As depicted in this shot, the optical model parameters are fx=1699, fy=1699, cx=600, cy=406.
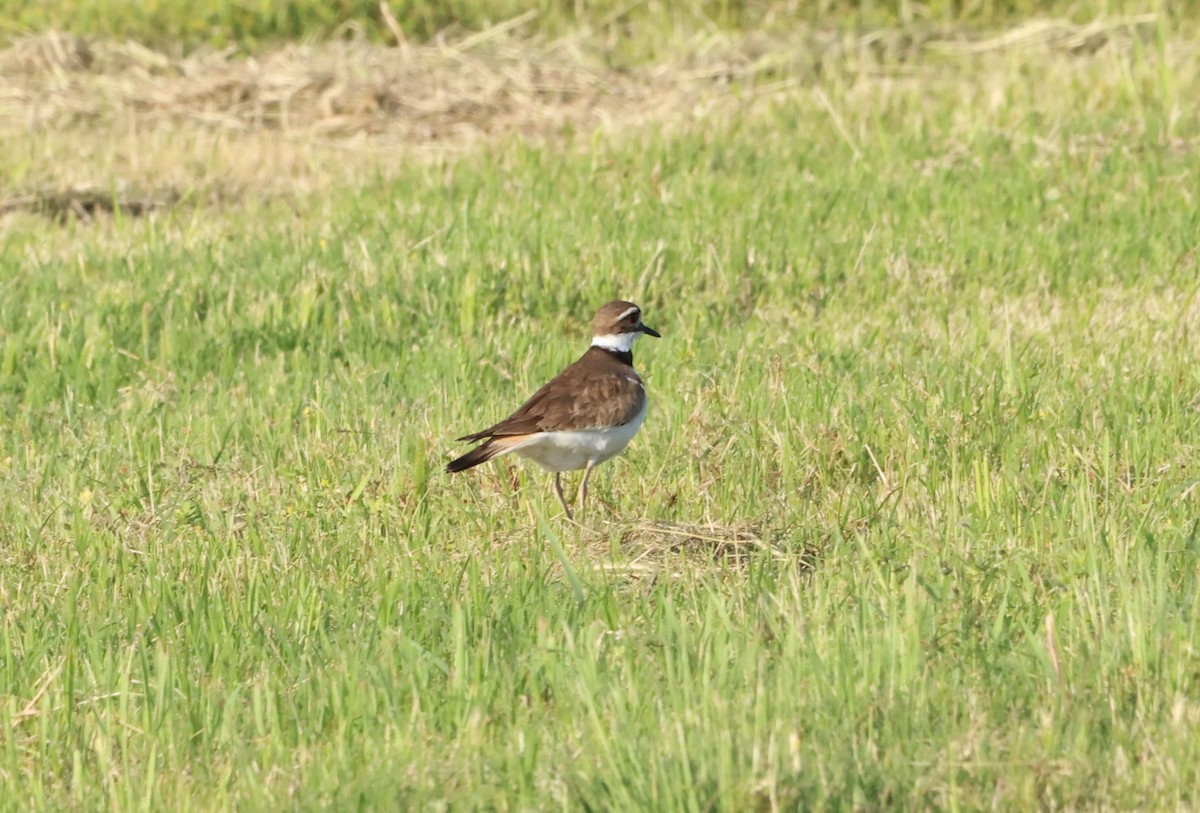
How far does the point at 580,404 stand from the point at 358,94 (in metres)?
7.48

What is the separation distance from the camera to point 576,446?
247 inches

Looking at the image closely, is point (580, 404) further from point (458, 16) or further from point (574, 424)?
point (458, 16)

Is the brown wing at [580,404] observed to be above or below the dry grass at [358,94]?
below

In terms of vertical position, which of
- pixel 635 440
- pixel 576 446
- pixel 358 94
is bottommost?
pixel 635 440

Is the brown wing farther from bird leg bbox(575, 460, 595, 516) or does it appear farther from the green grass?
the green grass

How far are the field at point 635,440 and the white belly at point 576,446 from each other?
0.21 meters

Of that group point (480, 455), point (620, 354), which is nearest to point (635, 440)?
point (620, 354)

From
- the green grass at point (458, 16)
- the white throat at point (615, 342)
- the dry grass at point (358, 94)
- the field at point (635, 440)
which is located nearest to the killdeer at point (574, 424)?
the field at point (635, 440)

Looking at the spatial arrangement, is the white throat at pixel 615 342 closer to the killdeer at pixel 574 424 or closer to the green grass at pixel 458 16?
the killdeer at pixel 574 424

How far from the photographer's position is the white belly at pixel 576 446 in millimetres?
6238

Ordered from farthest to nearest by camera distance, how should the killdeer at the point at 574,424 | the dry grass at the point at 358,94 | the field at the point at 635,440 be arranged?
the dry grass at the point at 358,94
the killdeer at the point at 574,424
the field at the point at 635,440

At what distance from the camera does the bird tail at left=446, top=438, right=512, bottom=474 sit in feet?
19.8

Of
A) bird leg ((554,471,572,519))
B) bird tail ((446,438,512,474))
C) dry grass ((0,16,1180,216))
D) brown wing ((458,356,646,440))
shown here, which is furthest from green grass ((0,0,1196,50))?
bird tail ((446,438,512,474))

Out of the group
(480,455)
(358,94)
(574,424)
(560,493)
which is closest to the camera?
(480,455)
